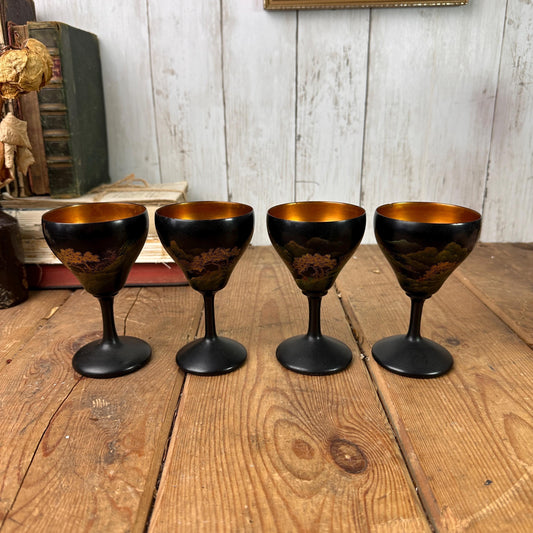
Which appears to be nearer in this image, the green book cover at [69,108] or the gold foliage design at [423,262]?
the gold foliage design at [423,262]

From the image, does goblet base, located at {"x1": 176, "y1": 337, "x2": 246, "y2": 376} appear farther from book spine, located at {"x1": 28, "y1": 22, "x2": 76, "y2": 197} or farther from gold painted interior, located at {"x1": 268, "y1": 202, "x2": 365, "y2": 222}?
book spine, located at {"x1": 28, "y1": 22, "x2": 76, "y2": 197}

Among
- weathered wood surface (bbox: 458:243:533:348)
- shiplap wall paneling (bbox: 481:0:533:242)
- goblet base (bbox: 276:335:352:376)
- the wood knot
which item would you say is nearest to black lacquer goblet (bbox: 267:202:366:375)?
goblet base (bbox: 276:335:352:376)

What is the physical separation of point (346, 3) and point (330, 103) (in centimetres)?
21

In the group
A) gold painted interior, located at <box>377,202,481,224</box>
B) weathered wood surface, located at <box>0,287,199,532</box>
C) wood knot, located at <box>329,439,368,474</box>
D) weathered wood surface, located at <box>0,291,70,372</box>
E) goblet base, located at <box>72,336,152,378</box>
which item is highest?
gold painted interior, located at <box>377,202,481,224</box>

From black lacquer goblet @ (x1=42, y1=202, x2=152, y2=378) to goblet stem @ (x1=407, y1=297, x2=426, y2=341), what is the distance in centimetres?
36

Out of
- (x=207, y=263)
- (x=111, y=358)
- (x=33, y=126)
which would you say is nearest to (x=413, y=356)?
(x=207, y=263)

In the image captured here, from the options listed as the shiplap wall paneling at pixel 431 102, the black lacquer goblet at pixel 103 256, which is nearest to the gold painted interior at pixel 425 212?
the black lacquer goblet at pixel 103 256

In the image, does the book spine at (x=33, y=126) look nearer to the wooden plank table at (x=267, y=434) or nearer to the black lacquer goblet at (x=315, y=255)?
the wooden plank table at (x=267, y=434)

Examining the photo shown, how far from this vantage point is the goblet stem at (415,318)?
66 centimetres

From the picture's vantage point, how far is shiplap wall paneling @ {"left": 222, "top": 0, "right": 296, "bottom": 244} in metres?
1.13

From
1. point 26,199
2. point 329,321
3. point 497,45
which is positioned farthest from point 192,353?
point 497,45

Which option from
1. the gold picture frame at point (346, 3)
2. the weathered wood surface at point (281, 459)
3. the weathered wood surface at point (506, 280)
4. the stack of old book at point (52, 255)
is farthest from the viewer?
the gold picture frame at point (346, 3)

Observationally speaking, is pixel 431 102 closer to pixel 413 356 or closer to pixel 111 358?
pixel 413 356

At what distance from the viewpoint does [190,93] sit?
1.17m
